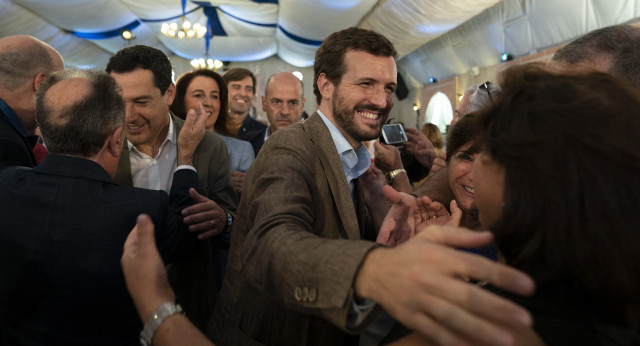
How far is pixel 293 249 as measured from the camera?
0.72 metres

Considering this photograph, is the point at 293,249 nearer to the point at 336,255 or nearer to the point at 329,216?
the point at 336,255

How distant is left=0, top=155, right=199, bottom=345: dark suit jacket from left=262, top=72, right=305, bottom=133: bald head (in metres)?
2.17

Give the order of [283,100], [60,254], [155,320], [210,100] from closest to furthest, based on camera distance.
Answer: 1. [155,320]
2. [60,254]
3. [210,100]
4. [283,100]

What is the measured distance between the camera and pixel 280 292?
72 cm

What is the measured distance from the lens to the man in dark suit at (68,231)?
3.70ft

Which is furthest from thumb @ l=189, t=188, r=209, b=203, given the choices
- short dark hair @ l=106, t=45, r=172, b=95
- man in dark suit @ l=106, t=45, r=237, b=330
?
short dark hair @ l=106, t=45, r=172, b=95

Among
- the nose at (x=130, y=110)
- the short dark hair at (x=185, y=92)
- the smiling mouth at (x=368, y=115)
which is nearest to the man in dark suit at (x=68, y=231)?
the nose at (x=130, y=110)

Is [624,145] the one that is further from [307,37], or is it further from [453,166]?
[307,37]

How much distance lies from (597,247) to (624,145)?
6.0 inches

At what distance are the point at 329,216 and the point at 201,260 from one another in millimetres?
840

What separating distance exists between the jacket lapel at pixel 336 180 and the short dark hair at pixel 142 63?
0.99 m

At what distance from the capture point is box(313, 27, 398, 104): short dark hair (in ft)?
5.36

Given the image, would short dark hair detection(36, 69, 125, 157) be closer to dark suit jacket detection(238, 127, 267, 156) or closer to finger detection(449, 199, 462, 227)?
finger detection(449, 199, 462, 227)

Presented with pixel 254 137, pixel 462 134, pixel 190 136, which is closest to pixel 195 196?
pixel 190 136
